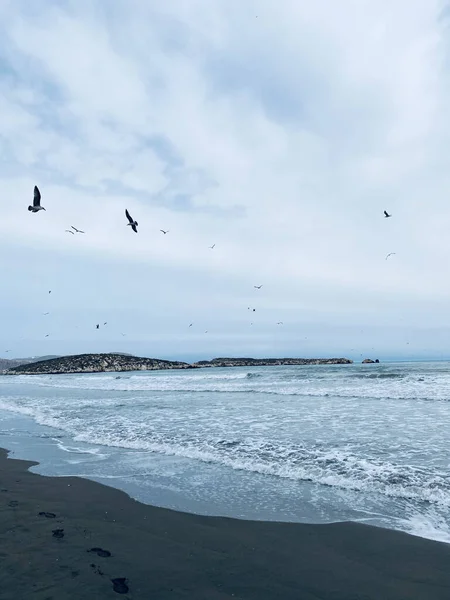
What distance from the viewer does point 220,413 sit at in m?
16.8

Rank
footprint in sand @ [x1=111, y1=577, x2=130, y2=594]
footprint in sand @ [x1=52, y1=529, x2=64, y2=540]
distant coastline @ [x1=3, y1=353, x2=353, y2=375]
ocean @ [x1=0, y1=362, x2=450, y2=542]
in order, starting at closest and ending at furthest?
footprint in sand @ [x1=111, y1=577, x2=130, y2=594] < footprint in sand @ [x1=52, y1=529, x2=64, y2=540] < ocean @ [x1=0, y1=362, x2=450, y2=542] < distant coastline @ [x1=3, y1=353, x2=353, y2=375]

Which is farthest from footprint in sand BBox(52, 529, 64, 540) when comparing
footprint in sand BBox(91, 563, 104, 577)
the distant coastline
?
the distant coastline

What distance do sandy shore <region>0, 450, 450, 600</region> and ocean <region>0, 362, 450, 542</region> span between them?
0.59 metres

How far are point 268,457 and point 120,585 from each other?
5602 mm

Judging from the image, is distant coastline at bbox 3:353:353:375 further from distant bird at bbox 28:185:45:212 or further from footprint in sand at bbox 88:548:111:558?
footprint in sand at bbox 88:548:111:558

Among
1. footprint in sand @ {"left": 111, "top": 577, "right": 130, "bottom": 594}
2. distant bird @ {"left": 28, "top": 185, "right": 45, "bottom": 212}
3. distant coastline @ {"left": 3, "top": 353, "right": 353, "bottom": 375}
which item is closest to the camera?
footprint in sand @ {"left": 111, "top": 577, "right": 130, "bottom": 594}

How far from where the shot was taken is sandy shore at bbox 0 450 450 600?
157 inches

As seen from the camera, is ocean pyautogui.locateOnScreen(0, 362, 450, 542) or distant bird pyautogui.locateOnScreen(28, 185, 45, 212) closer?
ocean pyautogui.locateOnScreen(0, 362, 450, 542)

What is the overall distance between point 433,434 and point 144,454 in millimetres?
7667

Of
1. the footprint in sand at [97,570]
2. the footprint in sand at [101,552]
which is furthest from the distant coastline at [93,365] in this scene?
the footprint in sand at [97,570]

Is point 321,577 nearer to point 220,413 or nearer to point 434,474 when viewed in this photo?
point 434,474

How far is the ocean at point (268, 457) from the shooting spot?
21.1 feet

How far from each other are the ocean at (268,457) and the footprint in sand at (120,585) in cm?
224

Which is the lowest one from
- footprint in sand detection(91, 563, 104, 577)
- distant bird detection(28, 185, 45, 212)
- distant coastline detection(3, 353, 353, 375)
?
footprint in sand detection(91, 563, 104, 577)
